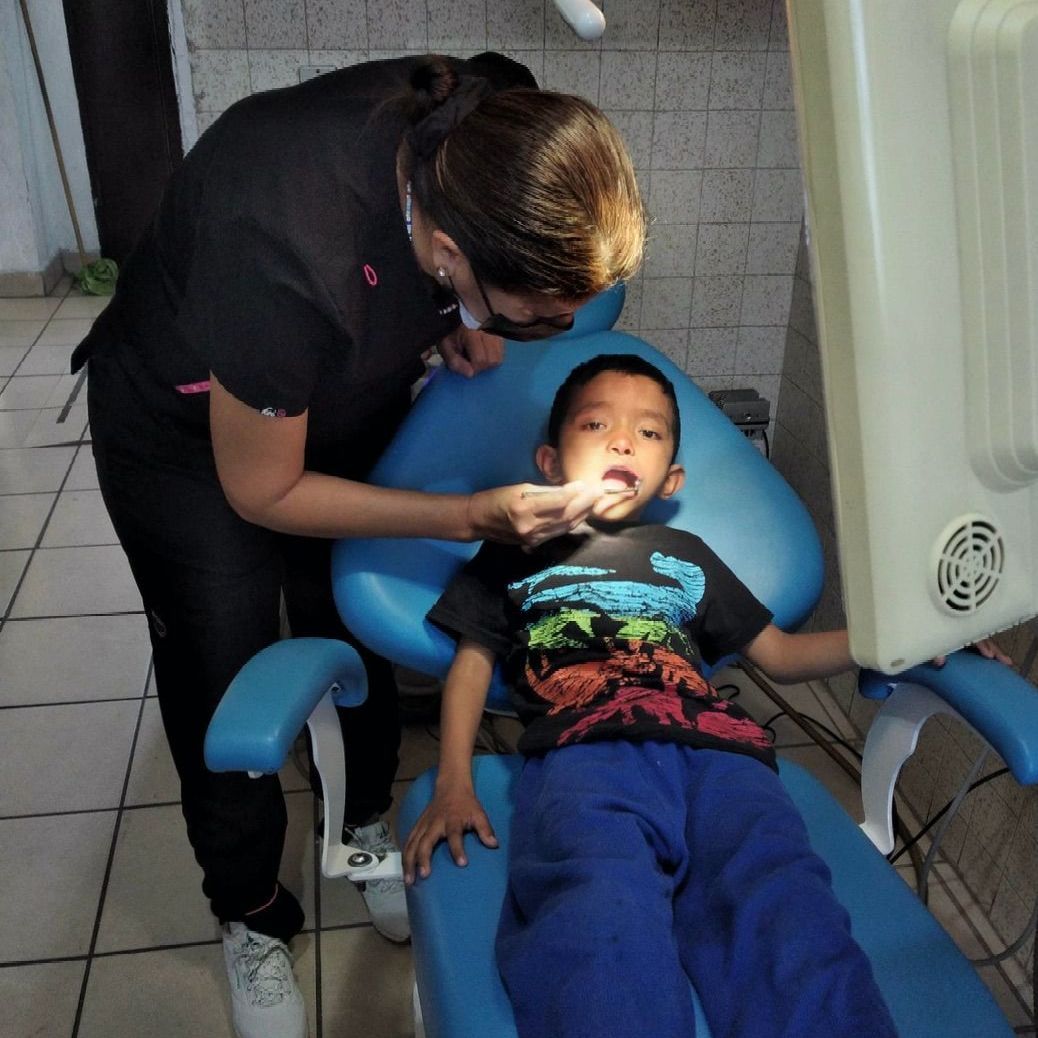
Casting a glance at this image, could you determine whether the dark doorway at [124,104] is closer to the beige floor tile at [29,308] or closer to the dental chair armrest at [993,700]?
the beige floor tile at [29,308]

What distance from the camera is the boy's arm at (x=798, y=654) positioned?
Answer: 1321 millimetres

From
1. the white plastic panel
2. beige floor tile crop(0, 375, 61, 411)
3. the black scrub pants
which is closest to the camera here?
the white plastic panel

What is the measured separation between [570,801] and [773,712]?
113 cm

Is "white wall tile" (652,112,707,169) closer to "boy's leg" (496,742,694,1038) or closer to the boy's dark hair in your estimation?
the boy's dark hair

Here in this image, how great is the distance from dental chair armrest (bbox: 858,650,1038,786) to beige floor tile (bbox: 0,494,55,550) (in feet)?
7.58

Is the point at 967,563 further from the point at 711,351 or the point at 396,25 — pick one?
the point at 711,351

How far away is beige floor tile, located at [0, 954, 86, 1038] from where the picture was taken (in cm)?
149

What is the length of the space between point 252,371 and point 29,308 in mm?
3846

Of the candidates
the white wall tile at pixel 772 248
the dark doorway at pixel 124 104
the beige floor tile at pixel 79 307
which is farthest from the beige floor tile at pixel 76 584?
the dark doorway at pixel 124 104

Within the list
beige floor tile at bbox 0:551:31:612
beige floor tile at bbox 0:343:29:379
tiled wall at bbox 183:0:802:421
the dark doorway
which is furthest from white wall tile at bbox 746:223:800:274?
the dark doorway

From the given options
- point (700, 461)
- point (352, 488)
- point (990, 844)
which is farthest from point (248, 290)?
point (990, 844)

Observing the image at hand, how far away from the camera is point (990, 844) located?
5.43 feet

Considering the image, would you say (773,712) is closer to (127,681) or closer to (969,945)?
(969,945)

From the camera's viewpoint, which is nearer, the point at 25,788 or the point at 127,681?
the point at 25,788
